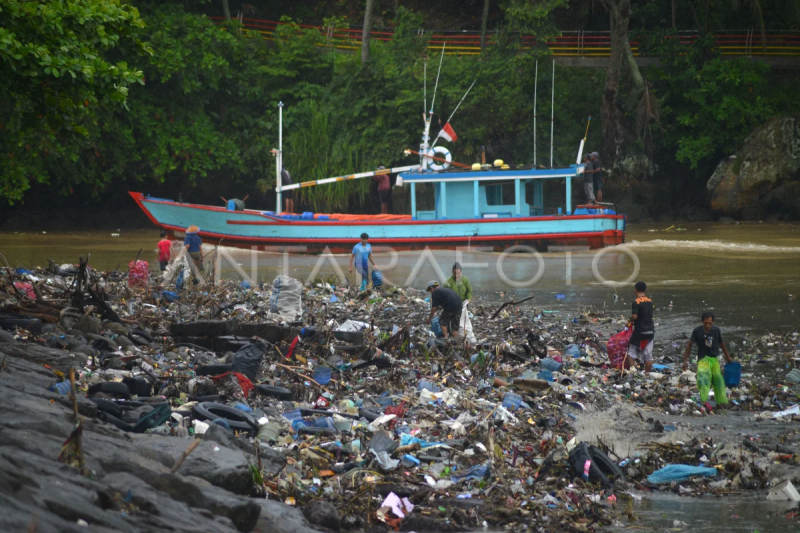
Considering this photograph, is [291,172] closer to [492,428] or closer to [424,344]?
[424,344]

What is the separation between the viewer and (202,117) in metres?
28.7

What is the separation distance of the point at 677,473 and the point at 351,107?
24717 millimetres

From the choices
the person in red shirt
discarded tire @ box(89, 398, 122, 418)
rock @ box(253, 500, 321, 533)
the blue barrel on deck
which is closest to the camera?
rock @ box(253, 500, 321, 533)

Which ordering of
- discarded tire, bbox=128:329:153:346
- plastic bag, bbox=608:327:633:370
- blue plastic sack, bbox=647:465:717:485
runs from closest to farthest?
blue plastic sack, bbox=647:465:717:485 < discarded tire, bbox=128:329:153:346 < plastic bag, bbox=608:327:633:370

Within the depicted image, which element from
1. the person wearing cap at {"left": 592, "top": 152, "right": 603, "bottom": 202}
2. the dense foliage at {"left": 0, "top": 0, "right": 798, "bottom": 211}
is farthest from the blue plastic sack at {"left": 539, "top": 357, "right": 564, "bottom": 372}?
the dense foliage at {"left": 0, "top": 0, "right": 798, "bottom": 211}

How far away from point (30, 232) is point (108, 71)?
841 inches

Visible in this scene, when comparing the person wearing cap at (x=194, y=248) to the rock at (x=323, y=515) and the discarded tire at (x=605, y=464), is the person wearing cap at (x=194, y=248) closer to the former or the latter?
the discarded tire at (x=605, y=464)

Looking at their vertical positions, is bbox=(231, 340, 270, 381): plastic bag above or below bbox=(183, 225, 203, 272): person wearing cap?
below

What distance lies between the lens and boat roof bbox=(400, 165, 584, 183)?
72.3 feet

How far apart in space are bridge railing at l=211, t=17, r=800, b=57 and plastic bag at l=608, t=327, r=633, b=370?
892 inches

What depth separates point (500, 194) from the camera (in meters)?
22.9

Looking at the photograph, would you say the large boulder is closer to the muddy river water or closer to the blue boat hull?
the muddy river water

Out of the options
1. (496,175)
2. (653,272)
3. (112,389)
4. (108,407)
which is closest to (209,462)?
(108,407)

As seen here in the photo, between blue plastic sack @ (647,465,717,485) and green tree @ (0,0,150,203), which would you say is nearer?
blue plastic sack @ (647,465,717,485)
